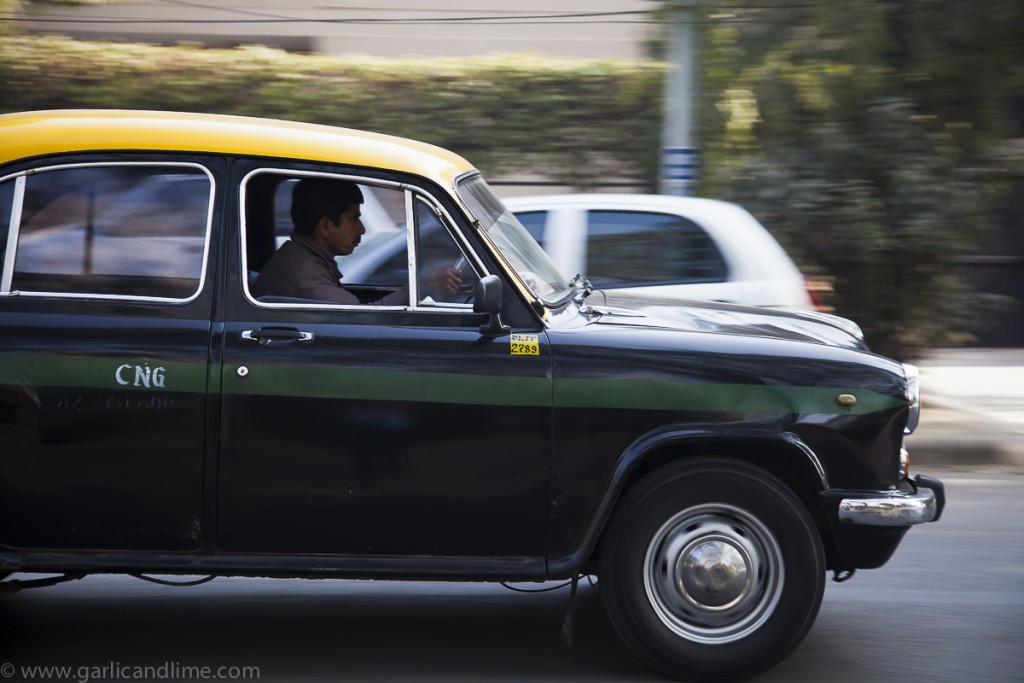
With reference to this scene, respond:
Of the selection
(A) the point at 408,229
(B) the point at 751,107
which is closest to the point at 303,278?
(A) the point at 408,229

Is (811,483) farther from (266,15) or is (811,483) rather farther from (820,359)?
(266,15)

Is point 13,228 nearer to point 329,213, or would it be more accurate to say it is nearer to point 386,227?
point 329,213

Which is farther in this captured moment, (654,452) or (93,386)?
(654,452)

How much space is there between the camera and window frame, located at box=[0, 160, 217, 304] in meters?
4.40

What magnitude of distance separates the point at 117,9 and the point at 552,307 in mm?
13151

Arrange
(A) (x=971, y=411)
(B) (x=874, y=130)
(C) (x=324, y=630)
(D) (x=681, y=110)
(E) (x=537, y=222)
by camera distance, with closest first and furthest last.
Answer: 1. (C) (x=324, y=630)
2. (E) (x=537, y=222)
3. (B) (x=874, y=130)
4. (A) (x=971, y=411)
5. (D) (x=681, y=110)

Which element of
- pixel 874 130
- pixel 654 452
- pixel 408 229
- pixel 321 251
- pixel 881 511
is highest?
pixel 874 130

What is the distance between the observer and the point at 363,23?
1603 centimetres

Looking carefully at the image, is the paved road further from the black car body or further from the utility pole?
the utility pole

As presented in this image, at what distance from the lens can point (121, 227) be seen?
4.46 m

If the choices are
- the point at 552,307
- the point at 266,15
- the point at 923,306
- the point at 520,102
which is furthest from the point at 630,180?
the point at 552,307

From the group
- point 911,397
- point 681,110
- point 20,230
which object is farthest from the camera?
point 681,110

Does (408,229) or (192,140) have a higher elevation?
(192,140)

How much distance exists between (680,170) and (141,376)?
7232 mm
